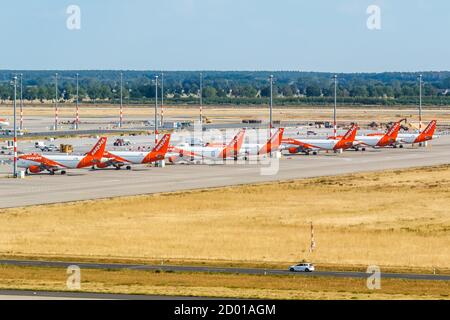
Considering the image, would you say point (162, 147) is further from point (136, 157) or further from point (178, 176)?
point (178, 176)

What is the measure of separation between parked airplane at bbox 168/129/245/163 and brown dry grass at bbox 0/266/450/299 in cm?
8577

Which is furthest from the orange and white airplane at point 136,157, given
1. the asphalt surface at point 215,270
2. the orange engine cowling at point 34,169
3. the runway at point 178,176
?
the asphalt surface at point 215,270

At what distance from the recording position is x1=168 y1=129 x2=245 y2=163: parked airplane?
15075 cm

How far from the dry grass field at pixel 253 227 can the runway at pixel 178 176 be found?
6409 millimetres

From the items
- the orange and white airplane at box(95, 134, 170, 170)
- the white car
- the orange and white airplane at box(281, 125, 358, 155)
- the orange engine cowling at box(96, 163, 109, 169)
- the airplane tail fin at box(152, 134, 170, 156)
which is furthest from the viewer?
the orange and white airplane at box(281, 125, 358, 155)

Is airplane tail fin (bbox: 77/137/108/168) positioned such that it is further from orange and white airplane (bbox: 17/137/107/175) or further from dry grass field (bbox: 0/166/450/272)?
dry grass field (bbox: 0/166/450/272)

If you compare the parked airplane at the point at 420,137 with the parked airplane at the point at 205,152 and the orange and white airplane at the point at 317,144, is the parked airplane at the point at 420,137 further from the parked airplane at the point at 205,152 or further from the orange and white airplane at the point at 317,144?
the parked airplane at the point at 205,152

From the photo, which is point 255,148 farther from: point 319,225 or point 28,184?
point 319,225

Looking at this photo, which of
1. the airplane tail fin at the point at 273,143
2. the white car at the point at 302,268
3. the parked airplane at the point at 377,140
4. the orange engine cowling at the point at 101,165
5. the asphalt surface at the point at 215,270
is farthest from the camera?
the parked airplane at the point at 377,140

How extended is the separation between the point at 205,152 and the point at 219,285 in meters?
94.5

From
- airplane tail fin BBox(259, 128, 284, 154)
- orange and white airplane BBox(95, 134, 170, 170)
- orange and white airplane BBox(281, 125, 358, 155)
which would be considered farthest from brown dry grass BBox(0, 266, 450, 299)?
orange and white airplane BBox(281, 125, 358, 155)

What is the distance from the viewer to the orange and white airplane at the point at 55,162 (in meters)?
133

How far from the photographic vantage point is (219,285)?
5806 cm

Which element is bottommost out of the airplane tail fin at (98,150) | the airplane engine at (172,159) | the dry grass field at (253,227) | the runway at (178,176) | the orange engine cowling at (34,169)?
the dry grass field at (253,227)
